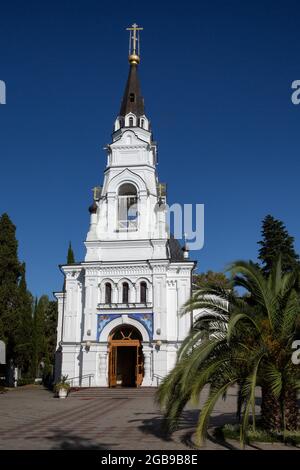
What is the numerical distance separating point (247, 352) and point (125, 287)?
73.2ft

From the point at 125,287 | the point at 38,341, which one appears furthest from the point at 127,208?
Answer: the point at 38,341

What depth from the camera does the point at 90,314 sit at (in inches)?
1337

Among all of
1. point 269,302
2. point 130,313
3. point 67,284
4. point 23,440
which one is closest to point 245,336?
point 269,302

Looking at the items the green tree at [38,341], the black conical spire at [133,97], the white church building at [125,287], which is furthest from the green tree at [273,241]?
the green tree at [38,341]

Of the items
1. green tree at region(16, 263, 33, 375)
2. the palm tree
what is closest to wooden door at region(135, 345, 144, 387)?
green tree at region(16, 263, 33, 375)

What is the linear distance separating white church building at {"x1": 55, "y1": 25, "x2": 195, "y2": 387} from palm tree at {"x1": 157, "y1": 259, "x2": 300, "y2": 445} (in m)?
19.4

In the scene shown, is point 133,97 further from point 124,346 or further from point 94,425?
point 94,425

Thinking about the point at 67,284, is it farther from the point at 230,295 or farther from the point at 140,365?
the point at 230,295

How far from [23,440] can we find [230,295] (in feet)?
23.0

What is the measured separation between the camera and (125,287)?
34.8 metres

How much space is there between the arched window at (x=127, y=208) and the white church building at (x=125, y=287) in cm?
7

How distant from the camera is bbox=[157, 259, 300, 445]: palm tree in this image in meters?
12.4

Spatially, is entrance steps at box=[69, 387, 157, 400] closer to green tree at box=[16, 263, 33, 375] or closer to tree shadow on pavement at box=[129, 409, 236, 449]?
green tree at box=[16, 263, 33, 375]

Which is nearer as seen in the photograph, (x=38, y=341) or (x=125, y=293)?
(x=125, y=293)
